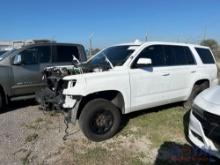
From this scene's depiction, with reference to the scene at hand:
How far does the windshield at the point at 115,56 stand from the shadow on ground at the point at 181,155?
6.27 feet

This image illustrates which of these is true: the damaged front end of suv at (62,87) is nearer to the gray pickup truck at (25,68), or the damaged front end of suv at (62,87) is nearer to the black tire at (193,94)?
the gray pickup truck at (25,68)

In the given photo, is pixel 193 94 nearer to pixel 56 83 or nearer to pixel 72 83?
pixel 72 83

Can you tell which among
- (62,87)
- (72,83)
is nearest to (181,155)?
(72,83)

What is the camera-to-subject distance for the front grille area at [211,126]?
324 centimetres

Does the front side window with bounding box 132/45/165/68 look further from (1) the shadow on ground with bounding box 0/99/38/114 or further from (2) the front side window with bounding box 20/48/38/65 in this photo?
(1) the shadow on ground with bounding box 0/99/38/114

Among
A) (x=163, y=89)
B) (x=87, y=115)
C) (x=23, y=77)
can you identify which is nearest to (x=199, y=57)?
(x=163, y=89)

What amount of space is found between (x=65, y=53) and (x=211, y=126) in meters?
5.31

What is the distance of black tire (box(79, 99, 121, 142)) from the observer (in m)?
4.35

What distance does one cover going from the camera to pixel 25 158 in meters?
3.95

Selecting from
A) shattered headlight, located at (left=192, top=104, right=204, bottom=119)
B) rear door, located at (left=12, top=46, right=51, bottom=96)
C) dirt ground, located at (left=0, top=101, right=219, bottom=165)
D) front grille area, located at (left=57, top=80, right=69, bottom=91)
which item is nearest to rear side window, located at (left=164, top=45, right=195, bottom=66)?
Result: dirt ground, located at (left=0, top=101, right=219, bottom=165)

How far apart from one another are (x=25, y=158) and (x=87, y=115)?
1.25 meters

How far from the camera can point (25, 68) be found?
262 inches

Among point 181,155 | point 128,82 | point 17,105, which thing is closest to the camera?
point 181,155

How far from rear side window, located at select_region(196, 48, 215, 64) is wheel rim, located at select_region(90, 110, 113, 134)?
11.1 feet
